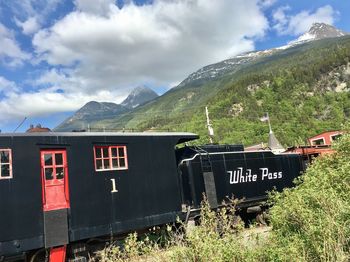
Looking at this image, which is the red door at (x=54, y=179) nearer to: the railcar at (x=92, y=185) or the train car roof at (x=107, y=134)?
the railcar at (x=92, y=185)

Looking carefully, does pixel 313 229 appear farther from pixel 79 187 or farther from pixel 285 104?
pixel 285 104

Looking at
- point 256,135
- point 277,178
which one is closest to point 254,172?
point 277,178

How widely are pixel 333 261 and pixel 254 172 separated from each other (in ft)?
41.1

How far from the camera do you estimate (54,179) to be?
1114cm

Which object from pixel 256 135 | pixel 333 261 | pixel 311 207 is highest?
pixel 256 135

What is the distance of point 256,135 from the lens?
9706 centimetres

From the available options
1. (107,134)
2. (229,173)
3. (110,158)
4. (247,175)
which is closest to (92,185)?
(110,158)

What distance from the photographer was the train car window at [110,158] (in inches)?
481

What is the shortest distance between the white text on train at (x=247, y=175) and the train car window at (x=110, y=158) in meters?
5.77

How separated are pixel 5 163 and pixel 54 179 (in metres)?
1.48

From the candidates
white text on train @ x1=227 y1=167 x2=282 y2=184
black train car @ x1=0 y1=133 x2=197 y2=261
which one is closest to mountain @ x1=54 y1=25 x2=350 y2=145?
white text on train @ x1=227 y1=167 x2=282 y2=184

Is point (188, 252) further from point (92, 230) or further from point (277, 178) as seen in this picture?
point (277, 178)

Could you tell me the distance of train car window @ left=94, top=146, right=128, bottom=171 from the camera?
1223 centimetres

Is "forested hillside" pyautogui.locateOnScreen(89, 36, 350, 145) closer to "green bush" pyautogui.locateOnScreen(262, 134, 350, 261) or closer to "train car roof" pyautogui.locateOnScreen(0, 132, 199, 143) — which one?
"train car roof" pyautogui.locateOnScreen(0, 132, 199, 143)
